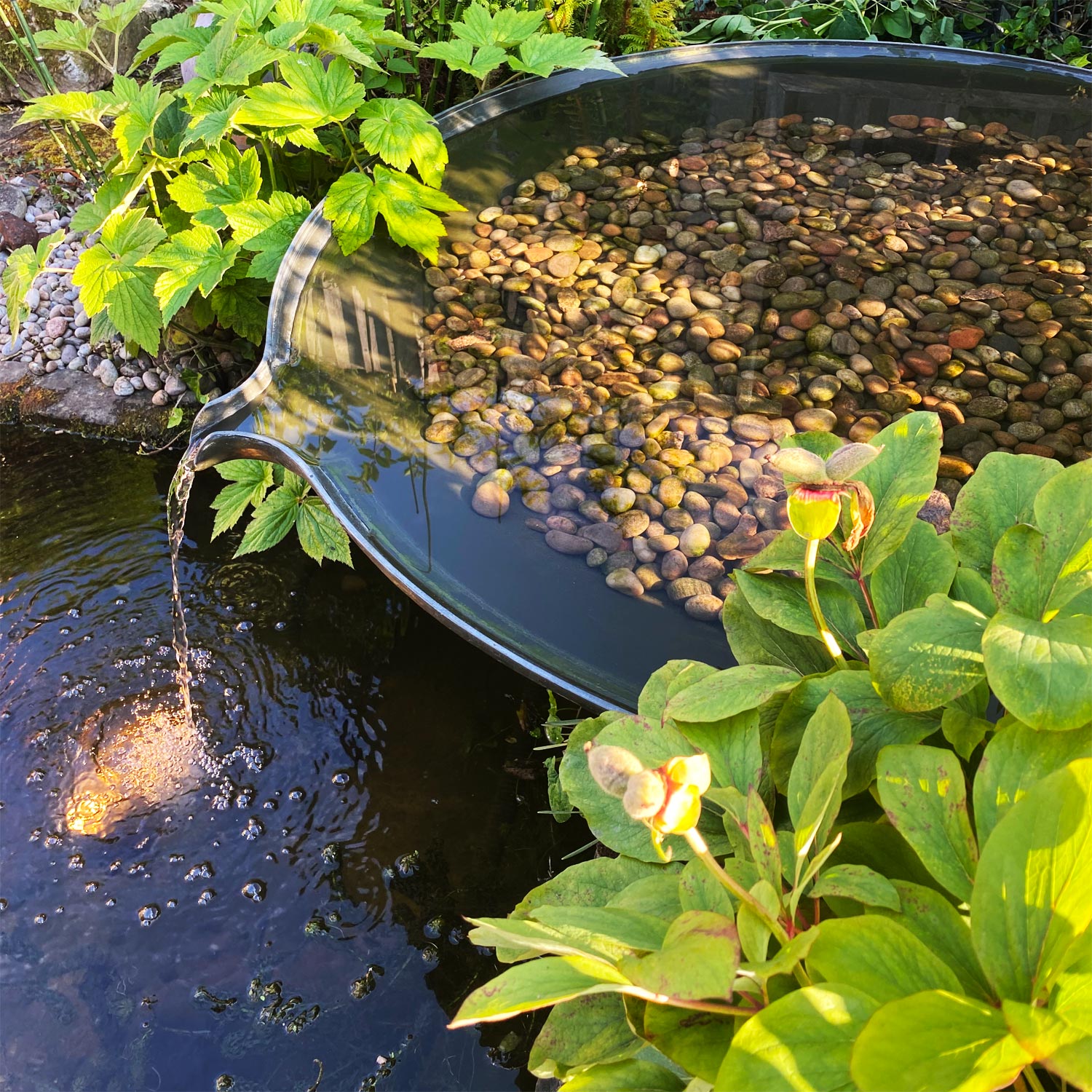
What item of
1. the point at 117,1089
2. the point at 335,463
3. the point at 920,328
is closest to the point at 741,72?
the point at 920,328

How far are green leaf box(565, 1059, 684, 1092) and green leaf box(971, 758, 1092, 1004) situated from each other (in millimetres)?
227

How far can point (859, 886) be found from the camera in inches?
21.5

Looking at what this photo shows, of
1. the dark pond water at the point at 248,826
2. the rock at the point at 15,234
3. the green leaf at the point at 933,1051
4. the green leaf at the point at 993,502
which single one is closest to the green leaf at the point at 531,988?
the green leaf at the point at 933,1051

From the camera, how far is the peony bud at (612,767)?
15.9 inches

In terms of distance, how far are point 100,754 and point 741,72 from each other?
2203 mm

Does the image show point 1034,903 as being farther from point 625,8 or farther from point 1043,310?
point 625,8

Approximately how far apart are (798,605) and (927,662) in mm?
153

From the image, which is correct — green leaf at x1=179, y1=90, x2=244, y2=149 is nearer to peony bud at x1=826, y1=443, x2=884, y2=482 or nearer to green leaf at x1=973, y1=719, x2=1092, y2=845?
peony bud at x1=826, y1=443, x2=884, y2=482

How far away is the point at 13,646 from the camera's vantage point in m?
1.82

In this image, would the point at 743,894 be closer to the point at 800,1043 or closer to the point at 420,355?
the point at 800,1043

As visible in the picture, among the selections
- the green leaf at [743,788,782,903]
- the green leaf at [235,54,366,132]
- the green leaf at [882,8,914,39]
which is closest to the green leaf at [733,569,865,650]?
the green leaf at [743,788,782,903]

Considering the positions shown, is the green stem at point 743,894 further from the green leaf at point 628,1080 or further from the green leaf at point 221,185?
the green leaf at point 221,185

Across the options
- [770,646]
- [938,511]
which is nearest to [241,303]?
[938,511]

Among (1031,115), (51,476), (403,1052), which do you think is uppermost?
(1031,115)
